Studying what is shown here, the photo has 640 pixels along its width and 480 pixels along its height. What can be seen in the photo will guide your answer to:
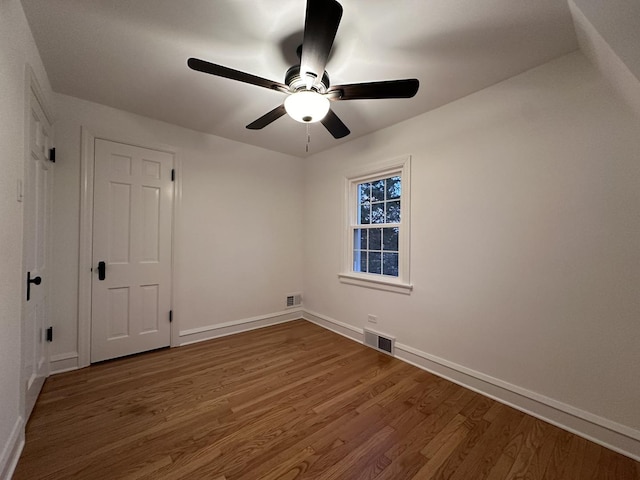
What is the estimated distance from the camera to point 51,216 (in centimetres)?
224

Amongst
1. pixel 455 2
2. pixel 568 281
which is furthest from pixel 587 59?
pixel 568 281

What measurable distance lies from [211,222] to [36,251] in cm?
151

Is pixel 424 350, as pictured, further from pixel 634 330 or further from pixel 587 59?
pixel 587 59

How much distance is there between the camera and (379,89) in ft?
5.07

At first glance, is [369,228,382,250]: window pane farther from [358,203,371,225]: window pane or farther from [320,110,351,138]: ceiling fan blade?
[320,110,351,138]: ceiling fan blade

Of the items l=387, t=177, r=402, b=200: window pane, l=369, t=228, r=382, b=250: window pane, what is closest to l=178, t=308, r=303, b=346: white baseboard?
l=369, t=228, r=382, b=250: window pane

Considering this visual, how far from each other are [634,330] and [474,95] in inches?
78.2

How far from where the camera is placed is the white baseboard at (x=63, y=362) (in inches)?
88.7

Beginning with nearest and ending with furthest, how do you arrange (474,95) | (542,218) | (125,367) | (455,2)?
(455,2)
(542,218)
(474,95)
(125,367)

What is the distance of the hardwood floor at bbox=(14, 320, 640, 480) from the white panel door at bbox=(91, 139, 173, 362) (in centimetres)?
34

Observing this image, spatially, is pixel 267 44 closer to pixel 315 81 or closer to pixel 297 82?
pixel 297 82

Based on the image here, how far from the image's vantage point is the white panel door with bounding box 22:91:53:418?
1604 mm

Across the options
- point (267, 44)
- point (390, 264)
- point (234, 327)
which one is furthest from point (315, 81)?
point (234, 327)

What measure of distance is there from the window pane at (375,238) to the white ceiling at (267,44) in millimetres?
1364
